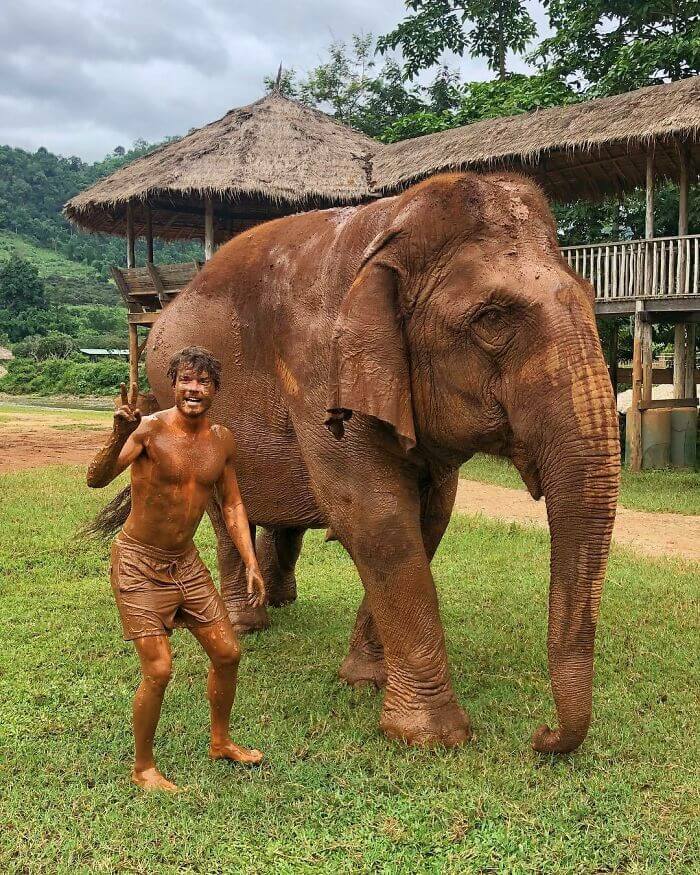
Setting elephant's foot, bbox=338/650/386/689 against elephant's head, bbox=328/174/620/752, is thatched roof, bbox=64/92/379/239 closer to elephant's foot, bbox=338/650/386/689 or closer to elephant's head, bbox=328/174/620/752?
elephant's foot, bbox=338/650/386/689

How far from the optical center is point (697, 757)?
354 centimetres

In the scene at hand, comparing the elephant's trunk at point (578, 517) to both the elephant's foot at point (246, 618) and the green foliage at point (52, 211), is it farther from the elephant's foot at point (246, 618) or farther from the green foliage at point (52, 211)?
the green foliage at point (52, 211)

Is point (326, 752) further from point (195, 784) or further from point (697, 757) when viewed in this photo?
point (697, 757)

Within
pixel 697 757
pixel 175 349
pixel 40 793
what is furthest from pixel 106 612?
pixel 697 757

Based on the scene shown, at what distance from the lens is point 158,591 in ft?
10.7

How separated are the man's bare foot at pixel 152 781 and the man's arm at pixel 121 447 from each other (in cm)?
118

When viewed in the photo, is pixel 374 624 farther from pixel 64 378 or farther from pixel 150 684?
pixel 64 378

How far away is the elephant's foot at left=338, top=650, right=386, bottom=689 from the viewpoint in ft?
14.5

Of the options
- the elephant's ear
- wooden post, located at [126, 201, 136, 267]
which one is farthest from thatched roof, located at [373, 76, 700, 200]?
the elephant's ear

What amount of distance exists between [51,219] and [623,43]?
72.4 metres

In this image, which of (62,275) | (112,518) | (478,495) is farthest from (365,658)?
(62,275)

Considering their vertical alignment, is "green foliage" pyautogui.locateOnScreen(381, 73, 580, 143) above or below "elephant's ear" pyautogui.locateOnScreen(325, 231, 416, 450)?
above

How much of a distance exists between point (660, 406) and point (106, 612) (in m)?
10.9

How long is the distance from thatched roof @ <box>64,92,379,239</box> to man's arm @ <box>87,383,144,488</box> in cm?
1402
